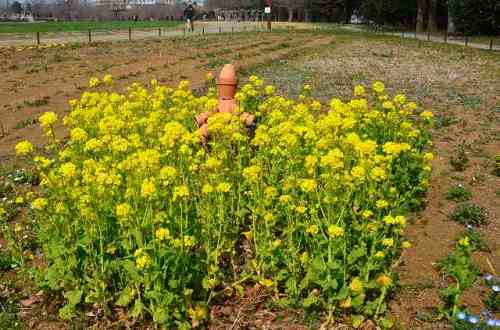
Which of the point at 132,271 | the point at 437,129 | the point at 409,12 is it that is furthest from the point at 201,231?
the point at 409,12

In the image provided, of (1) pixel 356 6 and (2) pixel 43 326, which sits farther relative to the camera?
(1) pixel 356 6

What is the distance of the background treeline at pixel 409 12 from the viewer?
42031 mm

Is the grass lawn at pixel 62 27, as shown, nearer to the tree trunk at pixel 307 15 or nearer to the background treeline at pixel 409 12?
the background treeline at pixel 409 12

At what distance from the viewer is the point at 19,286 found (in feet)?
15.3

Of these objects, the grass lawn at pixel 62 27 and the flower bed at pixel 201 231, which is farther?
the grass lawn at pixel 62 27

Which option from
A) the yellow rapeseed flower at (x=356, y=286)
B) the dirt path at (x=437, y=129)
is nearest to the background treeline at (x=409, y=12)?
the dirt path at (x=437, y=129)

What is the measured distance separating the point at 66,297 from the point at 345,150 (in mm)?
3036

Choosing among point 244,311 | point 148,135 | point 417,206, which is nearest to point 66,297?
point 244,311

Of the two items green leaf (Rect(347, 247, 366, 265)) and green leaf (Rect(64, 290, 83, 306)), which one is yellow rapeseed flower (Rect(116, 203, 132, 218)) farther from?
green leaf (Rect(347, 247, 366, 265))

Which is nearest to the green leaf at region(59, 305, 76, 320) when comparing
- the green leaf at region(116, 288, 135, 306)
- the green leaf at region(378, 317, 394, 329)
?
the green leaf at region(116, 288, 135, 306)

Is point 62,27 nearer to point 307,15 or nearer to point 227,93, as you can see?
point 307,15

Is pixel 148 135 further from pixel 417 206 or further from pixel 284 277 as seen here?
pixel 417 206

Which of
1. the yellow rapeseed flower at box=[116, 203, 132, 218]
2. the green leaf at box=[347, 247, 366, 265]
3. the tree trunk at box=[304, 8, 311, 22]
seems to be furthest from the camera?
the tree trunk at box=[304, 8, 311, 22]

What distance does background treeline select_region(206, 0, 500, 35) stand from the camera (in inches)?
1655
